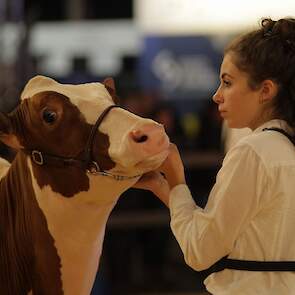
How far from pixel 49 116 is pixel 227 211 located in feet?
1.82

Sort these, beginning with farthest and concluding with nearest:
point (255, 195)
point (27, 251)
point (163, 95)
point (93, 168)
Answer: point (163, 95) < point (27, 251) < point (93, 168) < point (255, 195)

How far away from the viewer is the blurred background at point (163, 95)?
17.6 ft

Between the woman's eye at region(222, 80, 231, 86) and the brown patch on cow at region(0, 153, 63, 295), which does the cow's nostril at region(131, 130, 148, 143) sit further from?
the brown patch on cow at region(0, 153, 63, 295)

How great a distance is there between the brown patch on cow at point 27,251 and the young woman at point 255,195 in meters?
0.43

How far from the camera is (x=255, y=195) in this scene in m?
1.79

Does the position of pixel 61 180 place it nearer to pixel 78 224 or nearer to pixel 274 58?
pixel 78 224

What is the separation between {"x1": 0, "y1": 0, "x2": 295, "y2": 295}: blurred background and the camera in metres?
5.38

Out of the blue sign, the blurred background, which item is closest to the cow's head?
the blurred background

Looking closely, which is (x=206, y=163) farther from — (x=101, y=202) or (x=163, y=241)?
(x=101, y=202)

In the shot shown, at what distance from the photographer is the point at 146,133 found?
187cm

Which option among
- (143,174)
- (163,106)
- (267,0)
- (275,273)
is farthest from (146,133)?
(163,106)

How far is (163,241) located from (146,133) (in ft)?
13.9

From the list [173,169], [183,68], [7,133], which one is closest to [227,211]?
[173,169]

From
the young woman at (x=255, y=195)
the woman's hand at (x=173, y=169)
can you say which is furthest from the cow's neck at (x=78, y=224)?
the young woman at (x=255, y=195)
